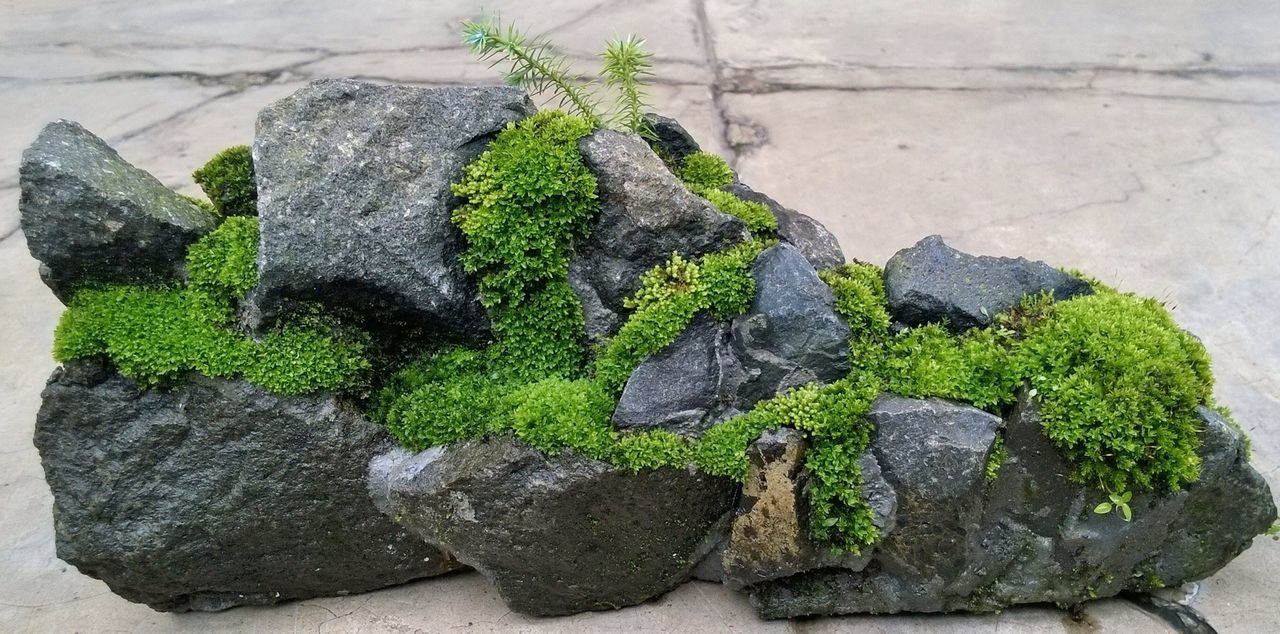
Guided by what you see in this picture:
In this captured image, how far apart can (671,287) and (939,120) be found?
4.74 meters

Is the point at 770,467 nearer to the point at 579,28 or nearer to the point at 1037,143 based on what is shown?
the point at 1037,143

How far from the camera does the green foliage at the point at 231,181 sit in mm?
3426

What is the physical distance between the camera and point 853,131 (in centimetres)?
701

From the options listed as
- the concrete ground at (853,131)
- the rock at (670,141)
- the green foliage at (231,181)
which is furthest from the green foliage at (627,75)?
the concrete ground at (853,131)

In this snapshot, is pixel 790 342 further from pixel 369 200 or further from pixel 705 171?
pixel 369 200

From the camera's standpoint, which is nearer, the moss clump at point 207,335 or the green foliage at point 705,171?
the moss clump at point 207,335

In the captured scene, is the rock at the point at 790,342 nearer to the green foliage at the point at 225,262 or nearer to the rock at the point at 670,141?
the rock at the point at 670,141

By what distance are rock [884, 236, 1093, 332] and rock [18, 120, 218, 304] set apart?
2.65 m

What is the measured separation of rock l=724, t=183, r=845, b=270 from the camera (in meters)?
3.70

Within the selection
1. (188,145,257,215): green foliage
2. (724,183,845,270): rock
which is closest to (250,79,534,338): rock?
(188,145,257,215): green foliage

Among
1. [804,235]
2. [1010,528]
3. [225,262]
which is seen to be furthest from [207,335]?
[1010,528]

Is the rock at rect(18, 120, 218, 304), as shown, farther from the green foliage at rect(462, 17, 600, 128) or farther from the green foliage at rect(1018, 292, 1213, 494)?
the green foliage at rect(1018, 292, 1213, 494)

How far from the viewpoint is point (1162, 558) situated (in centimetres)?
333

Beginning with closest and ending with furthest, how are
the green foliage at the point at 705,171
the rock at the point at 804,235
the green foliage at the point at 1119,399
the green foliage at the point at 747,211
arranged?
1. the green foliage at the point at 1119,399
2. the green foliage at the point at 747,211
3. the rock at the point at 804,235
4. the green foliage at the point at 705,171
